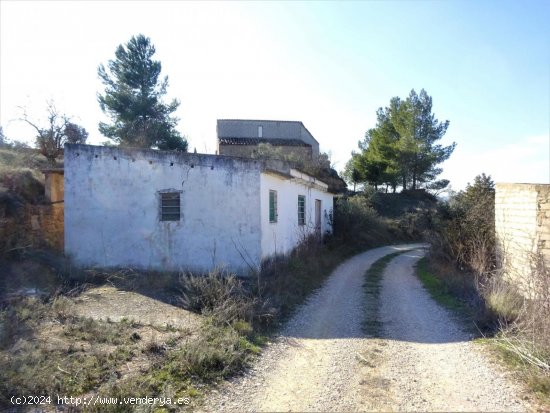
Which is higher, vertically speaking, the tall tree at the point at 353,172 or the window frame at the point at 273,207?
the tall tree at the point at 353,172

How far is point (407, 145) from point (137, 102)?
74.2 feet

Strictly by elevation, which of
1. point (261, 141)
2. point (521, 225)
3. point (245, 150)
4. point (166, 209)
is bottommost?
point (521, 225)

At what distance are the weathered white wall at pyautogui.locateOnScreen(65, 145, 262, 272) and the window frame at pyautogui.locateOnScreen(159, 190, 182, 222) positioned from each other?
0.41 ft

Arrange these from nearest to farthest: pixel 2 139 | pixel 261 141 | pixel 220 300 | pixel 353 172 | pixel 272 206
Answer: pixel 220 300 → pixel 272 206 → pixel 2 139 → pixel 261 141 → pixel 353 172

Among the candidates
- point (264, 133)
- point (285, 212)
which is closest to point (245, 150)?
point (264, 133)

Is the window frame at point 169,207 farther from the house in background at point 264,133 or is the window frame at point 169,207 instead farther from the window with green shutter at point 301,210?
the house in background at point 264,133

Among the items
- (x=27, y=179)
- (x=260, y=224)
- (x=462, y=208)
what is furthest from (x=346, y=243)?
(x=27, y=179)

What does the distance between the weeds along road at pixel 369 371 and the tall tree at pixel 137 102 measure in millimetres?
18600

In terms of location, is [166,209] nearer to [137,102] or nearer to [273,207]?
[273,207]

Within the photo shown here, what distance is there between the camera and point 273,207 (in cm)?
1195

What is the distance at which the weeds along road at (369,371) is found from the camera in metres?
4.24

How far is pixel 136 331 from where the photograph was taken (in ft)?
21.4

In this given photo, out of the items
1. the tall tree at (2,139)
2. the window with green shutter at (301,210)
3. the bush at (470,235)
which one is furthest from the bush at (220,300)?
the tall tree at (2,139)

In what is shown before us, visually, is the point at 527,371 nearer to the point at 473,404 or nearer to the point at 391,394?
the point at 473,404
